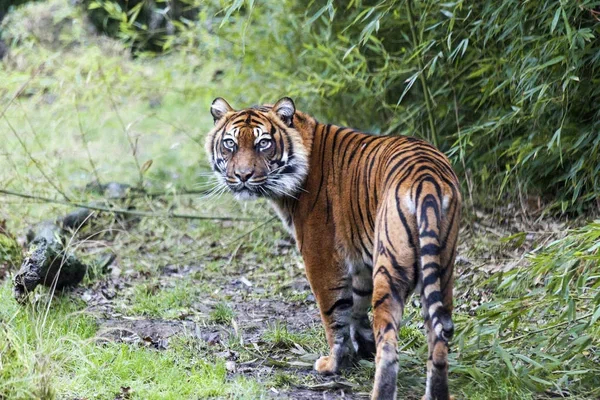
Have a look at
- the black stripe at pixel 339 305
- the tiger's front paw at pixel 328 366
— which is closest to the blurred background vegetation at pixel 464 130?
the tiger's front paw at pixel 328 366

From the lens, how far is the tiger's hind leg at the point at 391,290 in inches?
144

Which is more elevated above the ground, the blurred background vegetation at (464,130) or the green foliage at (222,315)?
the blurred background vegetation at (464,130)

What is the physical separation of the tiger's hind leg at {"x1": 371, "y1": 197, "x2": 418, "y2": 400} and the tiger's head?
1.04 m

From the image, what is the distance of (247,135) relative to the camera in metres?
4.68

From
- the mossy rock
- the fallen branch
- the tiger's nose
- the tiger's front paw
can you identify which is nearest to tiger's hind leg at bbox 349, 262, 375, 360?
the tiger's front paw

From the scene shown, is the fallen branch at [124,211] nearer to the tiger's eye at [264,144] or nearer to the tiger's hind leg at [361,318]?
the tiger's eye at [264,144]

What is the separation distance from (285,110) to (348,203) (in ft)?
2.30

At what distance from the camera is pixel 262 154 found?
4664mm

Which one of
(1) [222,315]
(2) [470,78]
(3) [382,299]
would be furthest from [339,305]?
(2) [470,78]

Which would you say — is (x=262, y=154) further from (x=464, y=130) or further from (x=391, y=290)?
(x=464, y=130)

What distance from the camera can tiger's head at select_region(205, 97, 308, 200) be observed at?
4617mm

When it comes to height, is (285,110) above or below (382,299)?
above

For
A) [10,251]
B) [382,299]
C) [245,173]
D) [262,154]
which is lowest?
[10,251]

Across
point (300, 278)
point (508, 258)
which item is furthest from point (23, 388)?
point (508, 258)
